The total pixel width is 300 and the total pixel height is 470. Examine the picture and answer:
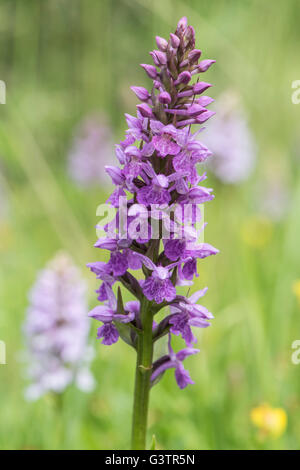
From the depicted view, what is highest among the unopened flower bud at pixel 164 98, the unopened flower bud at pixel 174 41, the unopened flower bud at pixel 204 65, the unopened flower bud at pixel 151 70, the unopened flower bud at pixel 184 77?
the unopened flower bud at pixel 174 41

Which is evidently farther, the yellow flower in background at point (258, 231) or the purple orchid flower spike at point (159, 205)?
the yellow flower in background at point (258, 231)

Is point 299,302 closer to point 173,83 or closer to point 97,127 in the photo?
point 173,83

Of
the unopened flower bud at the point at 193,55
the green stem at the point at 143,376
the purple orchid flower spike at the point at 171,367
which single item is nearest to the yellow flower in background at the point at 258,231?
the purple orchid flower spike at the point at 171,367

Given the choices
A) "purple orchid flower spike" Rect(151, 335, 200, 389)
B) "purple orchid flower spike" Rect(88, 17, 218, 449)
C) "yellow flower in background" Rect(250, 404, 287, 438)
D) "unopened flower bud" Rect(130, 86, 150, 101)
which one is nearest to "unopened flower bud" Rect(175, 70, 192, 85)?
"purple orchid flower spike" Rect(88, 17, 218, 449)

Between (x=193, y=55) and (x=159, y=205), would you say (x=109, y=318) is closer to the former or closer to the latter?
(x=159, y=205)

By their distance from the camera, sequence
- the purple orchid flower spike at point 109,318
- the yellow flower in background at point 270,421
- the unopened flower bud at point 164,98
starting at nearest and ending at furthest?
the unopened flower bud at point 164,98, the purple orchid flower spike at point 109,318, the yellow flower in background at point 270,421

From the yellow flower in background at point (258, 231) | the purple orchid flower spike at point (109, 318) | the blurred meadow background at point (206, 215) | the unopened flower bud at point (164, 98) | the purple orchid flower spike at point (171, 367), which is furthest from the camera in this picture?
the yellow flower in background at point (258, 231)

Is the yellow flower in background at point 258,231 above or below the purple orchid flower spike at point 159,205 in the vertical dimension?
above

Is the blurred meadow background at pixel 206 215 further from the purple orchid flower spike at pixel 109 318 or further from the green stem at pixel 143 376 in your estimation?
the purple orchid flower spike at pixel 109 318

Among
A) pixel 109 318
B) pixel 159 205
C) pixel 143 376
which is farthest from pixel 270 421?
pixel 159 205
